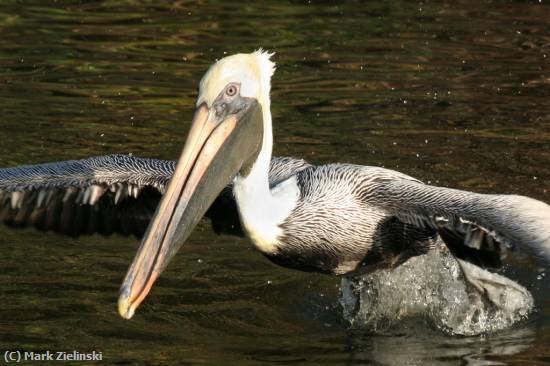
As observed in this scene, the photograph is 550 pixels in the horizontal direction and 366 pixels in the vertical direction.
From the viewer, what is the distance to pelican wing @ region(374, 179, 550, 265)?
6.12 meters

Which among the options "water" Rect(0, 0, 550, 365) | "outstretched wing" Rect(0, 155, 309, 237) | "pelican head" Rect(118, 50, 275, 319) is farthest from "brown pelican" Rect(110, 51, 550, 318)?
"outstretched wing" Rect(0, 155, 309, 237)

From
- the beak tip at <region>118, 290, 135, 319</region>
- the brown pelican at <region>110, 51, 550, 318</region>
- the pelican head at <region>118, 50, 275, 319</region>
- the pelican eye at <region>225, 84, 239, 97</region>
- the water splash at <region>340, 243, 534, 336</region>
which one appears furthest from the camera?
the water splash at <region>340, 243, 534, 336</region>

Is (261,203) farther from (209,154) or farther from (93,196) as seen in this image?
(93,196)

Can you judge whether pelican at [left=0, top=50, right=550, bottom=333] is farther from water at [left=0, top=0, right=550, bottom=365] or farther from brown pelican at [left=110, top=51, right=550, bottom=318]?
water at [left=0, top=0, right=550, bottom=365]

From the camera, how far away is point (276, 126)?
35.6ft

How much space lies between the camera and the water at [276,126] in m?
7.01

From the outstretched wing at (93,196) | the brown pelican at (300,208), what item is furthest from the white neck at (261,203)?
the outstretched wing at (93,196)

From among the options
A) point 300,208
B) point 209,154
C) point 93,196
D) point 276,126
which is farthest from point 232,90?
point 276,126

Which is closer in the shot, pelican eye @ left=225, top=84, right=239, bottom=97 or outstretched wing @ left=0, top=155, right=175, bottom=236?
pelican eye @ left=225, top=84, right=239, bottom=97

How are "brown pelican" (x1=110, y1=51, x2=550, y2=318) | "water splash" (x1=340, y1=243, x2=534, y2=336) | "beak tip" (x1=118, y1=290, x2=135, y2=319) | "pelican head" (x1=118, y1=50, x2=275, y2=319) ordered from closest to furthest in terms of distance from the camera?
"beak tip" (x1=118, y1=290, x2=135, y2=319) → "pelican head" (x1=118, y1=50, x2=275, y2=319) → "brown pelican" (x1=110, y1=51, x2=550, y2=318) → "water splash" (x1=340, y1=243, x2=534, y2=336)

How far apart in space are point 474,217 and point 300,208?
1027 millimetres

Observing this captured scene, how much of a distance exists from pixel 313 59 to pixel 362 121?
7.21 ft

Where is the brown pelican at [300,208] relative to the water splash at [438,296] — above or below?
above

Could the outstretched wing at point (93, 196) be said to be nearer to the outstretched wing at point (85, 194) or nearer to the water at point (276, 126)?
the outstretched wing at point (85, 194)
